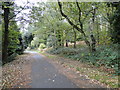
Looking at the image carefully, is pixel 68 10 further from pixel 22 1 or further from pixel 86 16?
pixel 22 1

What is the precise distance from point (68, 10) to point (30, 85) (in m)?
9.48

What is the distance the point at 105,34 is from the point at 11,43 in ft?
37.9

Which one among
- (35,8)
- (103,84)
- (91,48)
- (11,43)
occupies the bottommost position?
(103,84)

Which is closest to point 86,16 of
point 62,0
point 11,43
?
point 62,0

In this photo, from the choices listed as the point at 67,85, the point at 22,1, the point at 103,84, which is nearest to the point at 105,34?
the point at 103,84

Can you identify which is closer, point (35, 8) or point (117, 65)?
point (117, 65)

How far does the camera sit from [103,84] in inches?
145

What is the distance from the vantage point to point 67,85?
368 cm

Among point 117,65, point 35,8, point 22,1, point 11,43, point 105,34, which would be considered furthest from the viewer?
point 11,43

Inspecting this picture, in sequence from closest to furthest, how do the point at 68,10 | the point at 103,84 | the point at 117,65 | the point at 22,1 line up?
the point at 103,84 → the point at 117,65 → the point at 22,1 → the point at 68,10

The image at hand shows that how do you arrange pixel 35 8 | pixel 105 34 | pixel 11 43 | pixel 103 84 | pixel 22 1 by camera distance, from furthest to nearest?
pixel 11 43 < pixel 105 34 < pixel 35 8 < pixel 22 1 < pixel 103 84

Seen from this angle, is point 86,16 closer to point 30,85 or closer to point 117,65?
point 117,65

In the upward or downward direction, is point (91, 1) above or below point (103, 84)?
above

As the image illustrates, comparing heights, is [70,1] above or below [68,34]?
above
